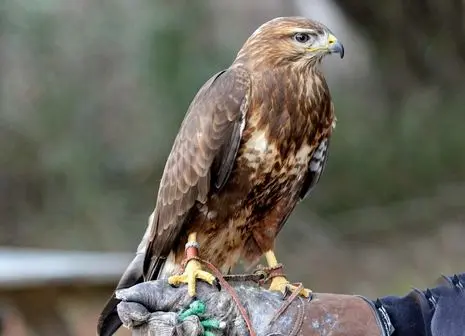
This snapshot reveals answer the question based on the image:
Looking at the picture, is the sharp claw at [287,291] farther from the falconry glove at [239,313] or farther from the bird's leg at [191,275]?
the bird's leg at [191,275]

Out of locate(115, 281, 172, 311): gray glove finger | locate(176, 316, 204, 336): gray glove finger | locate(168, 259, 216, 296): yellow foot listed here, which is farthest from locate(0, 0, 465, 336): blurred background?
locate(176, 316, 204, 336): gray glove finger

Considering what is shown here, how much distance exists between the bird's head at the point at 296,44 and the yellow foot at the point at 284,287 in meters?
0.75

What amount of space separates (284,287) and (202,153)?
0.54 m

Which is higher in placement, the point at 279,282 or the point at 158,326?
the point at 158,326

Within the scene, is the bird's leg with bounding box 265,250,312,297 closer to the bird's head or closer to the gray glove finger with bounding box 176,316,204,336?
the gray glove finger with bounding box 176,316,204,336

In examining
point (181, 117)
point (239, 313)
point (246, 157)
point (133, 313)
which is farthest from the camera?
point (181, 117)

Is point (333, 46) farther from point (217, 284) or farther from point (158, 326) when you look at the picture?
point (158, 326)

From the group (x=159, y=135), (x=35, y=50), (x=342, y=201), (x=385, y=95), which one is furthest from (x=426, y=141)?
(x=35, y=50)

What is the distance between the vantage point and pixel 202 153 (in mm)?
2955

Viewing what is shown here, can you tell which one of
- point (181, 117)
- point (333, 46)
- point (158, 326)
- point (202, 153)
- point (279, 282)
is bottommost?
point (181, 117)

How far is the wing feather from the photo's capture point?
9.51ft

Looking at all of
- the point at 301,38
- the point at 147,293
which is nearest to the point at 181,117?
the point at 301,38

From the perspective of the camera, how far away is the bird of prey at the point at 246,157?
290 cm

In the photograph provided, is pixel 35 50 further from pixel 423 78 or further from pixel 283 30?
pixel 283 30
